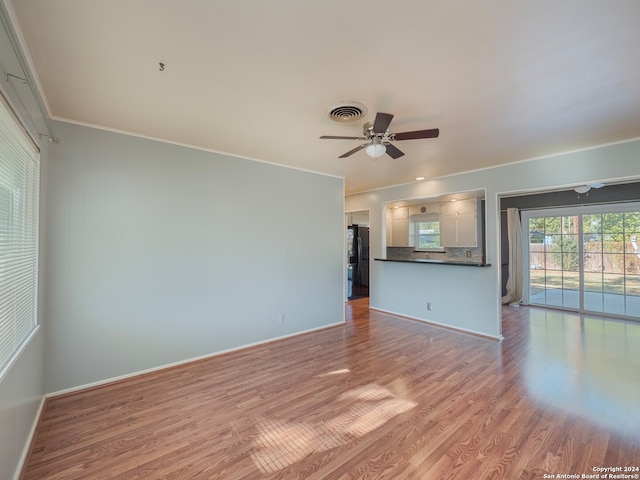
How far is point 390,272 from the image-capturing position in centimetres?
552

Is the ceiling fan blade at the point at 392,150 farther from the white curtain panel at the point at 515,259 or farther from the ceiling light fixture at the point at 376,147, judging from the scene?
the white curtain panel at the point at 515,259

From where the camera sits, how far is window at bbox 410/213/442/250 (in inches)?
251

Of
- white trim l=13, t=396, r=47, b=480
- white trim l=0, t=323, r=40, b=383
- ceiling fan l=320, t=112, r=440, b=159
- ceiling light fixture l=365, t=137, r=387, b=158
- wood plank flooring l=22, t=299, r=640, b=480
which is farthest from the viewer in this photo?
ceiling light fixture l=365, t=137, r=387, b=158

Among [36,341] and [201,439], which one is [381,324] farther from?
[36,341]

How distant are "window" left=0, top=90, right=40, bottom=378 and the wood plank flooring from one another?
0.88 m

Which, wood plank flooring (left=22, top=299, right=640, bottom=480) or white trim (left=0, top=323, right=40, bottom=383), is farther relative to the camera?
wood plank flooring (left=22, top=299, right=640, bottom=480)

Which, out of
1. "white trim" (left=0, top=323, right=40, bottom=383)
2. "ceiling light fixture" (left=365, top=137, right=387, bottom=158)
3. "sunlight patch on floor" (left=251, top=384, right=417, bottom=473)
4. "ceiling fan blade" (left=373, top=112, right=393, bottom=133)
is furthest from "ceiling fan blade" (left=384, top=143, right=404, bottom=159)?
"white trim" (left=0, top=323, right=40, bottom=383)

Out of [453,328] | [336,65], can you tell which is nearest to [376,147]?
[336,65]

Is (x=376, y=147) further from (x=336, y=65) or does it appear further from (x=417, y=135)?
(x=336, y=65)

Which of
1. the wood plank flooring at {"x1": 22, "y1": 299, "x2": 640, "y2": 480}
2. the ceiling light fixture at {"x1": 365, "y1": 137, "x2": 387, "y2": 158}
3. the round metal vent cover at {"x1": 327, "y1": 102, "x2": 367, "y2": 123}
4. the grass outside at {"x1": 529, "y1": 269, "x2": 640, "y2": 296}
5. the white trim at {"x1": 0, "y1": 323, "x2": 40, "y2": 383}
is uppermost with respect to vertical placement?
the round metal vent cover at {"x1": 327, "y1": 102, "x2": 367, "y2": 123}

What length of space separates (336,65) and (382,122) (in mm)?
512

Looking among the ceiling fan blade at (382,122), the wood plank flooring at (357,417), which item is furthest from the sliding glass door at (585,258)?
the ceiling fan blade at (382,122)

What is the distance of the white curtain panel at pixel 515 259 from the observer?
6.31 metres

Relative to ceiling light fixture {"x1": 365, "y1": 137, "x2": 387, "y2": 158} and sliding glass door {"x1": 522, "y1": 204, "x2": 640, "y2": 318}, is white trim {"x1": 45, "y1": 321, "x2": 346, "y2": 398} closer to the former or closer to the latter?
ceiling light fixture {"x1": 365, "y1": 137, "x2": 387, "y2": 158}
